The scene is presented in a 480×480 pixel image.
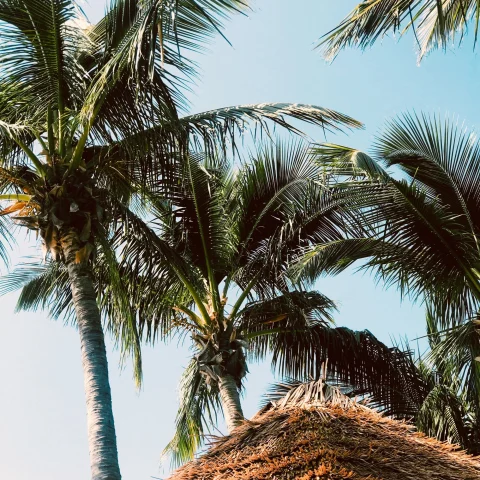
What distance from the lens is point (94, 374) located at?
730 cm

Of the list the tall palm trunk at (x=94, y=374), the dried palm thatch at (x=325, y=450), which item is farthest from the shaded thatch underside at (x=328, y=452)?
the tall palm trunk at (x=94, y=374)

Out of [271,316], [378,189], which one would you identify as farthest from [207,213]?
[378,189]

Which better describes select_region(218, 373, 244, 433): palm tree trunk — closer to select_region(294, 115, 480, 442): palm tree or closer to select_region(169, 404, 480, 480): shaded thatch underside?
select_region(294, 115, 480, 442): palm tree

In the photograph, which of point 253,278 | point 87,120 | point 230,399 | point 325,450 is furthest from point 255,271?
point 325,450

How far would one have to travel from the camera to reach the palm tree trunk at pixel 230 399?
991 centimetres

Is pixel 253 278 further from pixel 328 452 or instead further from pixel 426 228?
pixel 328 452

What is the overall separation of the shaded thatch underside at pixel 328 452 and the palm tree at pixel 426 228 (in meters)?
4.35

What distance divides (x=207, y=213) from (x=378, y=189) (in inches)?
100

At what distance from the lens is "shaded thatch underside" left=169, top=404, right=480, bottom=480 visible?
461 centimetres

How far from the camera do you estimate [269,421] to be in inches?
206

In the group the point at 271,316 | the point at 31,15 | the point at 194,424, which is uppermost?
the point at 31,15

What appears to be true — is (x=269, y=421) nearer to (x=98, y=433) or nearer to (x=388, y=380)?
(x=98, y=433)

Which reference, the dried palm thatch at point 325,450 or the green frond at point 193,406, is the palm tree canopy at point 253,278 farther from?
the dried palm thatch at point 325,450

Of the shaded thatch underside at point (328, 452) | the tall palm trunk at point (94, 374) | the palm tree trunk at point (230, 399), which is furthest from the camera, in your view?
the palm tree trunk at point (230, 399)
